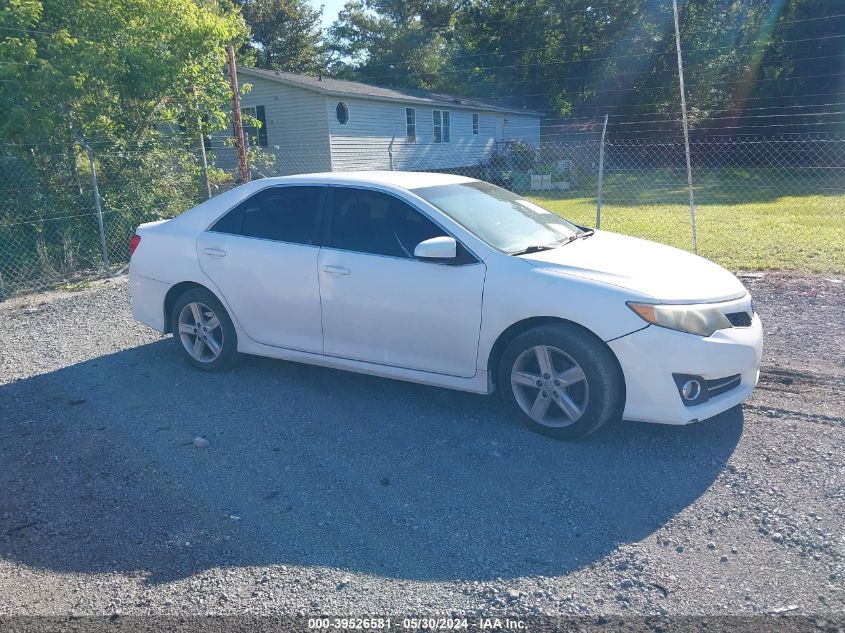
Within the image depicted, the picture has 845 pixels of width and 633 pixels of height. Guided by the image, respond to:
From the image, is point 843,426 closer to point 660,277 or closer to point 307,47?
point 660,277

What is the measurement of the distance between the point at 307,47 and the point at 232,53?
33.1 m

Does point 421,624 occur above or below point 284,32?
below

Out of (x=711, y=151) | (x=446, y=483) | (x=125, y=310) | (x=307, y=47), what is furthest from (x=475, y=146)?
(x=446, y=483)

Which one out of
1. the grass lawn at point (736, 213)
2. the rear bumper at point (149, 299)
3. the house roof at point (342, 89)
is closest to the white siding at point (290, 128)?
the house roof at point (342, 89)

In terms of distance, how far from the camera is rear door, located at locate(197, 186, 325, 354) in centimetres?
551

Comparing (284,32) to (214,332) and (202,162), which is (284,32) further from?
(214,332)

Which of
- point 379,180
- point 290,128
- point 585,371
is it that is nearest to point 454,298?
point 585,371

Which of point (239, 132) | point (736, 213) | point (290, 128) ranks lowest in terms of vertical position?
point (736, 213)

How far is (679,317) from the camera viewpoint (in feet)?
14.3

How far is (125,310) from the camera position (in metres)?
8.91

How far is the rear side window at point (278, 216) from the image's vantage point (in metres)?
5.61

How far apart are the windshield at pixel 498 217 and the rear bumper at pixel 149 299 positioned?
8.18 feet

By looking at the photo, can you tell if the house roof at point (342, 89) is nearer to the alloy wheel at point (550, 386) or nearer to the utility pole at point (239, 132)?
the utility pole at point (239, 132)

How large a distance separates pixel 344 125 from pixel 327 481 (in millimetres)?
22921
